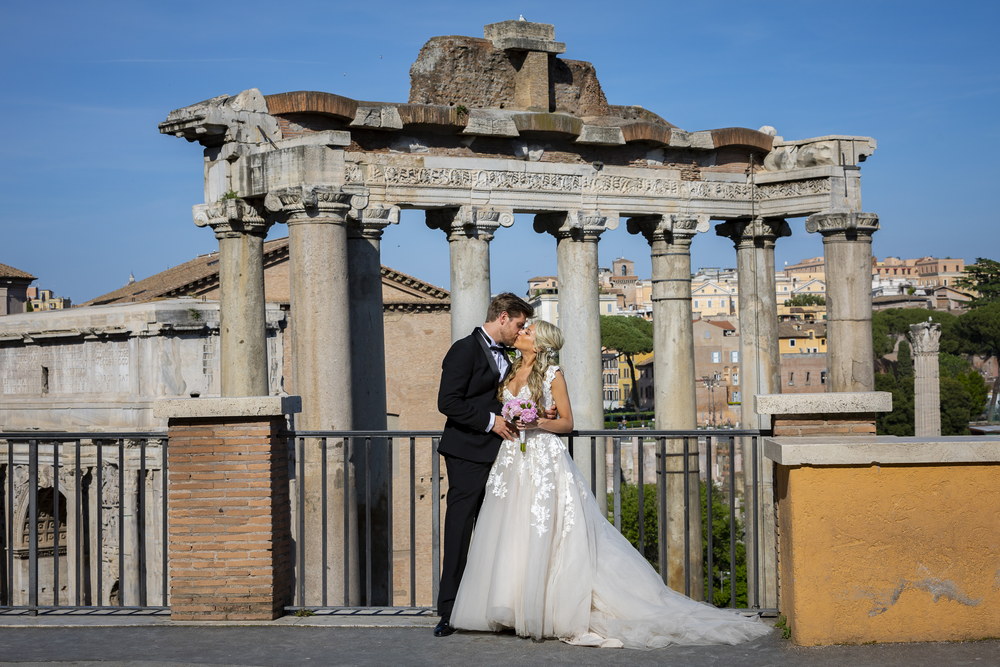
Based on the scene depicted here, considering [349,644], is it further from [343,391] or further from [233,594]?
[343,391]

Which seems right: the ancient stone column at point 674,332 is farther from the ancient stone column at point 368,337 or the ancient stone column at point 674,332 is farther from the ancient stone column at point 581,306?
the ancient stone column at point 368,337

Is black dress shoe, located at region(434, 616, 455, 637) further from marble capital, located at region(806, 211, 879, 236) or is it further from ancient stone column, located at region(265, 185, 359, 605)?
marble capital, located at region(806, 211, 879, 236)

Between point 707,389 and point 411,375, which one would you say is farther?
A: point 707,389

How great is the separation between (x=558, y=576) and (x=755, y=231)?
1137 cm

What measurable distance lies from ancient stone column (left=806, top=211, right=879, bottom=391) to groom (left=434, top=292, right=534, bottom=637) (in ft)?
32.8

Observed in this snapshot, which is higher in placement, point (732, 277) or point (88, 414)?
point (732, 277)

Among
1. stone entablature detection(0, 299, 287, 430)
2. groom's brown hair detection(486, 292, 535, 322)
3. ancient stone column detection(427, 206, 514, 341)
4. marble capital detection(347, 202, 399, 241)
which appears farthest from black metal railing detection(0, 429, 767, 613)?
marble capital detection(347, 202, 399, 241)

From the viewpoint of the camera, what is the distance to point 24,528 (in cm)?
3478

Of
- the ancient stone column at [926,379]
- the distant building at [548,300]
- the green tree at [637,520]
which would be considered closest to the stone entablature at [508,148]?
the ancient stone column at [926,379]

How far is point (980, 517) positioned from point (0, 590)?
26.9 m

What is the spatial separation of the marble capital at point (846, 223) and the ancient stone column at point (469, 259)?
4402mm

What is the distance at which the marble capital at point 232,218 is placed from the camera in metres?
15.3

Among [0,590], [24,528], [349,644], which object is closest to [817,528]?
[349,644]

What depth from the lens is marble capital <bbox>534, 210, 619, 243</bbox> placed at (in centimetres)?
1678
